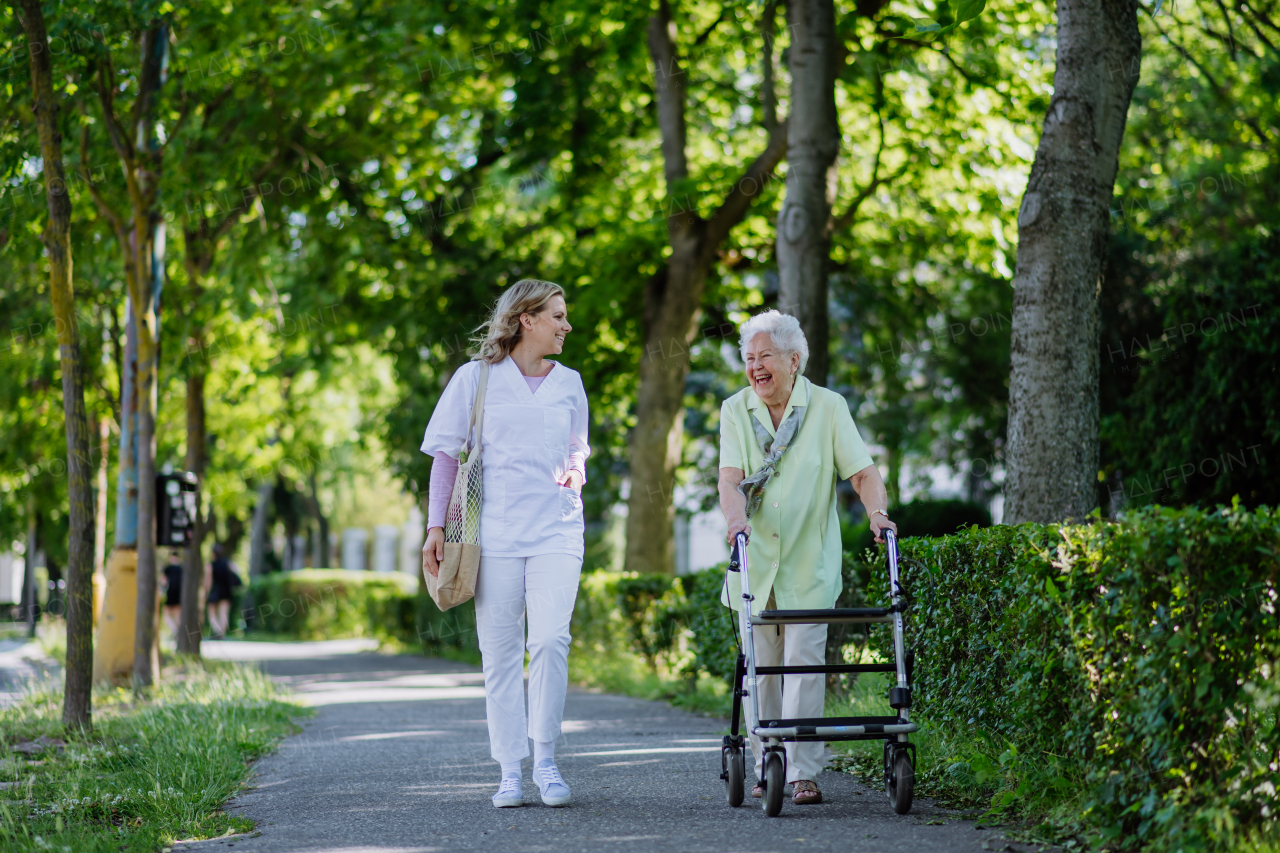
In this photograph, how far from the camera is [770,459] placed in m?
5.22

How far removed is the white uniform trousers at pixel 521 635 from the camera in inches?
203

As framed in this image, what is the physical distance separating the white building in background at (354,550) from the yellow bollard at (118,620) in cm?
2966

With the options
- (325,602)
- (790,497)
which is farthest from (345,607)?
(790,497)

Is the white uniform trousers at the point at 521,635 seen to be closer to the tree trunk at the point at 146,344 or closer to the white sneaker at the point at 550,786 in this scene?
the white sneaker at the point at 550,786

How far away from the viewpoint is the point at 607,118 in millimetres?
16688

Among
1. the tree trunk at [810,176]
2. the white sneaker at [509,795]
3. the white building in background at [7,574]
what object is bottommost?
the white building in background at [7,574]

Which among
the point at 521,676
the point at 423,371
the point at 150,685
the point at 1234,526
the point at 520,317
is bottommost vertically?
the point at 150,685

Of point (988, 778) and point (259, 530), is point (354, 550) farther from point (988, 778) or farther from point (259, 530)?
point (988, 778)

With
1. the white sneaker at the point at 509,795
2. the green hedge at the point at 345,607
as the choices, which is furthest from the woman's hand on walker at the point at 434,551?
the green hedge at the point at 345,607

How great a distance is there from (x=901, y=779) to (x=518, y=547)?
177 centimetres

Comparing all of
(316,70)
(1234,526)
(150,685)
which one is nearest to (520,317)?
(1234,526)

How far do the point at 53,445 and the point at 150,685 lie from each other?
11.4 metres

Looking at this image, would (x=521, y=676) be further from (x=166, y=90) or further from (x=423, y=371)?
(x=423, y=371)

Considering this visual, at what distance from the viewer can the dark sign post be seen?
12.4m
